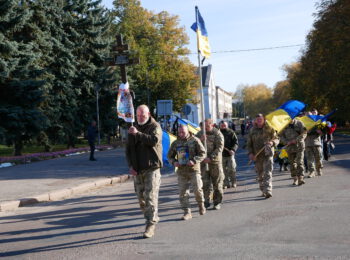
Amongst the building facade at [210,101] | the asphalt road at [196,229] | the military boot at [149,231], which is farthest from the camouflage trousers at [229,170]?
the building facade at [210,101]

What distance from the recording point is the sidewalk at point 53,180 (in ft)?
35.7

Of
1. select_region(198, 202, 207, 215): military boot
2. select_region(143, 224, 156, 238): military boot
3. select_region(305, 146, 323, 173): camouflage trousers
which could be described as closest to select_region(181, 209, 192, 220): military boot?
select_region(198, 202, 207, 215): military boot

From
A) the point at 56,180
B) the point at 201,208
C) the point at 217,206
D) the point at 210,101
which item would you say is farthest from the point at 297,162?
the point at 210,101

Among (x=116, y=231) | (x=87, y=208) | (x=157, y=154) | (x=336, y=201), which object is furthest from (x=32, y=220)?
(x=336, y=201)

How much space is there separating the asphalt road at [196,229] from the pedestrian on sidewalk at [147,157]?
1.32 ft

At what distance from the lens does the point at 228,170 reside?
38.2ft

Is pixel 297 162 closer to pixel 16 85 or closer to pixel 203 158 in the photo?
pixel 203 158

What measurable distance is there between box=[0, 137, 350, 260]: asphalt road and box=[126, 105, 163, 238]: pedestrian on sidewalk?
0.40 metres

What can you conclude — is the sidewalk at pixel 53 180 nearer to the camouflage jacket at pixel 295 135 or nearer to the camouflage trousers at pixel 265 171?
the camouflage trousers at pixel 265 171

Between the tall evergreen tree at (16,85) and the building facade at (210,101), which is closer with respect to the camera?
the tall evergreen tree at (16,85)

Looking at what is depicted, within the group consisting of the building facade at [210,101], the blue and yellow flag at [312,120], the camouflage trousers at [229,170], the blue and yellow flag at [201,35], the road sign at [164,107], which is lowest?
the camouflage trousers at [229,170]

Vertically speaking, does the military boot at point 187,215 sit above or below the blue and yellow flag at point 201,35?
below

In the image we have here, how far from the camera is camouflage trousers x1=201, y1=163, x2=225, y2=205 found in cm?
848

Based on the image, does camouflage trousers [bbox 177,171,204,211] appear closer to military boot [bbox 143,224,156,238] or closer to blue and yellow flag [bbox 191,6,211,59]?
military boot [bbox 143,224,156,238]
